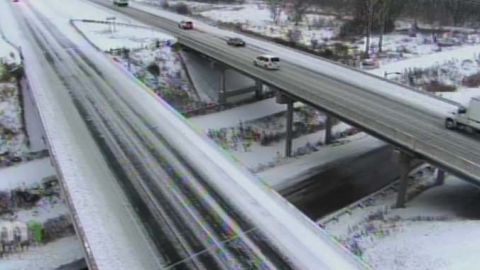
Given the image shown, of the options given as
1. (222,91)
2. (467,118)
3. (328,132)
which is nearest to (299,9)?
(222,91)

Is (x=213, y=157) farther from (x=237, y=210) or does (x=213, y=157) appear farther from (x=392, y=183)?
(x=392, y=183)

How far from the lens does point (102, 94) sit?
1662 inches

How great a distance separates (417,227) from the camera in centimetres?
3170

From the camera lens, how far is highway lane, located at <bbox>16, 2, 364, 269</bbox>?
2108 centimetres

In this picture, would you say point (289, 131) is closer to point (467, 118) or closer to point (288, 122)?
point (288, 122)

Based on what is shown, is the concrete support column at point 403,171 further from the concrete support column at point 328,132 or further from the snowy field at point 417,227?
the concrete support column at point 328,132

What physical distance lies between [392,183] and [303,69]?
1607 cm

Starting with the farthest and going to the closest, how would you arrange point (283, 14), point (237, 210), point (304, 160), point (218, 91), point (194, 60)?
point (283, 14), point (194, 60), point (218, 91), point (304, 160), point (237, 210)

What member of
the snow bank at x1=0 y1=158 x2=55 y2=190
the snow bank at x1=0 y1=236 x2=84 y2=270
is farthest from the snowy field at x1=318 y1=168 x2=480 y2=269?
the snow bank at x1=0 y1=158 x2=55 y2=190

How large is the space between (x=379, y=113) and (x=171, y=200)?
64.5ft

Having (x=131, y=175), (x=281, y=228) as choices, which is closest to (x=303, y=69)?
(x=131, y=175)

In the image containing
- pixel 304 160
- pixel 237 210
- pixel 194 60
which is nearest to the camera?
pixel 237 210

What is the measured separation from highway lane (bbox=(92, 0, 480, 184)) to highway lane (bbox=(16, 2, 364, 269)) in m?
13.2

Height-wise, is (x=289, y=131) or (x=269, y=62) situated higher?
(x=269, y=62)
